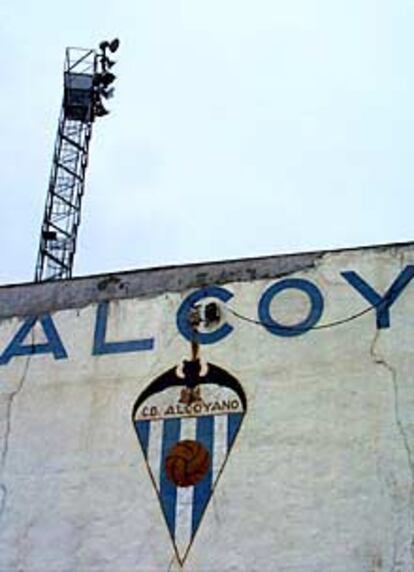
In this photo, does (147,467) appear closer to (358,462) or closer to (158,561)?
(158,561)

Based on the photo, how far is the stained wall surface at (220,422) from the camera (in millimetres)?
18641

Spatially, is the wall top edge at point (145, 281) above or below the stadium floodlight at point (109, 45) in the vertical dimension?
below

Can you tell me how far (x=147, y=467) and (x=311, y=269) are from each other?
13.8ft

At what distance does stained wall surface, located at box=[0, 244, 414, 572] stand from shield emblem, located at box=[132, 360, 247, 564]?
→ 0.02m

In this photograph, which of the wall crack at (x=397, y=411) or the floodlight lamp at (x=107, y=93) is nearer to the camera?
the wall crack at (x=397, y=411)

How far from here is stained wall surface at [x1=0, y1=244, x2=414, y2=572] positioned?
18.6 m

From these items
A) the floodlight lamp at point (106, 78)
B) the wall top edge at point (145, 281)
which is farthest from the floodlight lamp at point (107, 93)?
the wall top edge at point (145, 281)

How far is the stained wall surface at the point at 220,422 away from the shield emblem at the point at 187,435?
23mm

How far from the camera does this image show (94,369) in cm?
2105

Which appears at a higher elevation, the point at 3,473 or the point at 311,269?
the point at 311,269

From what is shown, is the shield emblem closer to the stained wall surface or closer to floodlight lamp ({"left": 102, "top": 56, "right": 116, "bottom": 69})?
the stained wall surface

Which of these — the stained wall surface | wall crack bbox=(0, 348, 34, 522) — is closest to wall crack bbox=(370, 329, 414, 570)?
the stained wall surface

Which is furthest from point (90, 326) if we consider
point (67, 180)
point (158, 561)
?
point (67, 180)

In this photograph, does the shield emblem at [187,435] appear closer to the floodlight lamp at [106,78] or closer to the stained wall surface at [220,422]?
the stained wall surface at [220,422]
